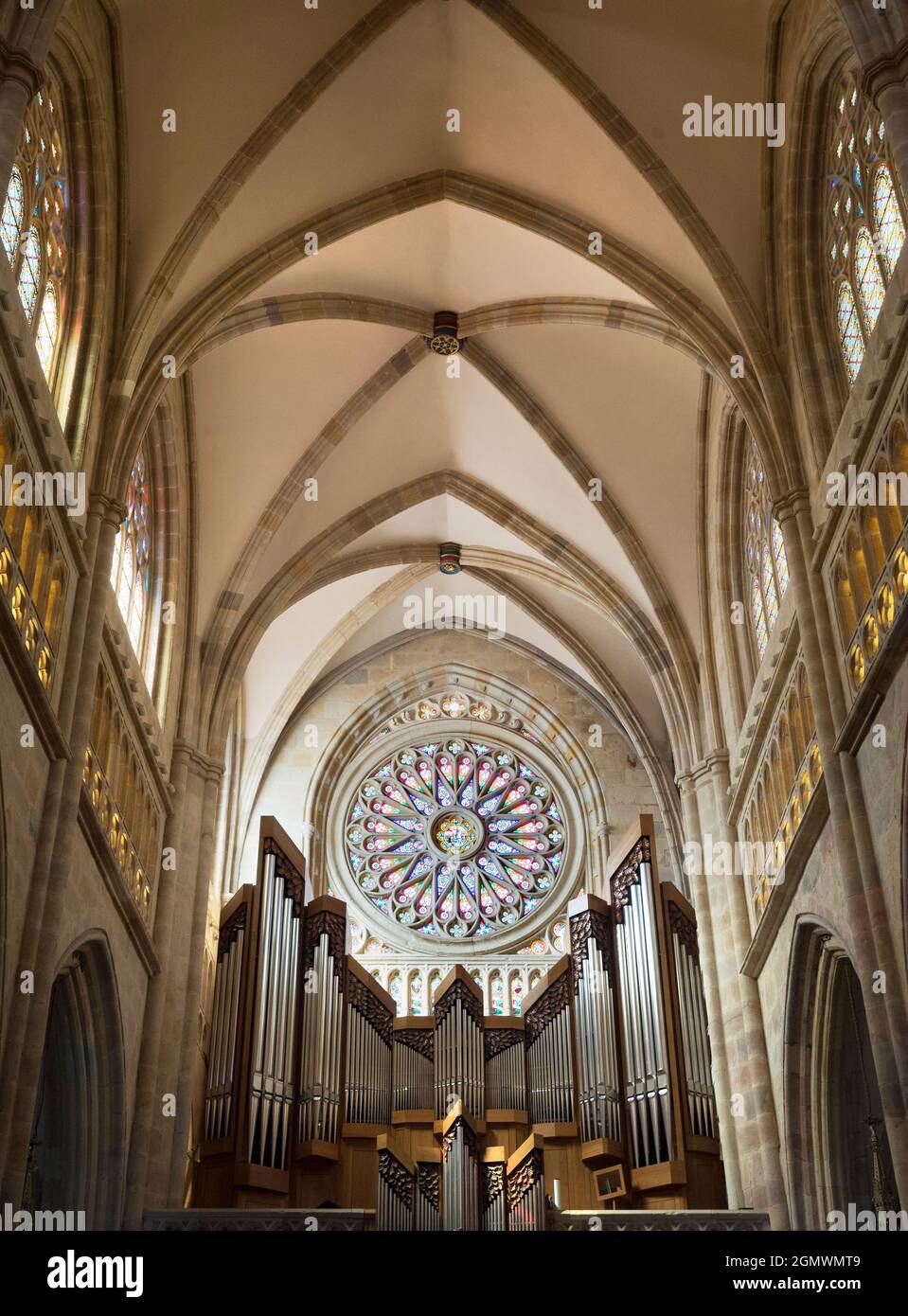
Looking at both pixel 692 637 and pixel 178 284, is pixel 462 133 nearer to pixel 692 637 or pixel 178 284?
pixel 178 284

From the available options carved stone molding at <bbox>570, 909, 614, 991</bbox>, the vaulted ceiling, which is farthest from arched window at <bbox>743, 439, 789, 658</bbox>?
carved stone molding at <bbox>570, 909, 614, 991</bbox>

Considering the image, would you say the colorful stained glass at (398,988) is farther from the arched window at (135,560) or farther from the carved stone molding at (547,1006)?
the arched window at (135,560)

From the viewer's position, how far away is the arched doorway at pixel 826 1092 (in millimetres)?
12560

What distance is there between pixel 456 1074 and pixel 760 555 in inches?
255

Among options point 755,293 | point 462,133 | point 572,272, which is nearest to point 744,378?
point 755,293

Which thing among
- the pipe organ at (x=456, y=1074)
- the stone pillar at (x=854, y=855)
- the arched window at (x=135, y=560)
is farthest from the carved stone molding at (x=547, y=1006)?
the stone pillar at (x=854, y=855)

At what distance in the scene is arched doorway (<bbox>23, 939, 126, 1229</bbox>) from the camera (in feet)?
41.8

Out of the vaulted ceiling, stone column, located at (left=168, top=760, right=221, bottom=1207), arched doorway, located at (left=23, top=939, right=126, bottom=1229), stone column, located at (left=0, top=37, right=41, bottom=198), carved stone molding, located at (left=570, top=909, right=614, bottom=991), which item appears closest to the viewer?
stone column, located at (left=0, top=37, right=41, bottom=198)

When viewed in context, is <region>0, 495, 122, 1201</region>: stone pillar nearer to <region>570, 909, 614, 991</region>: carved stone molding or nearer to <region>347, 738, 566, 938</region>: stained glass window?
<region>570, 909, 614, 991</region>: carved stone molding

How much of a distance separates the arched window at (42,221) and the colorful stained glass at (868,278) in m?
6.18

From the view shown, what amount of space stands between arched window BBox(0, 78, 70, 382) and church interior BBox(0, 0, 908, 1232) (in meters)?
0.06
